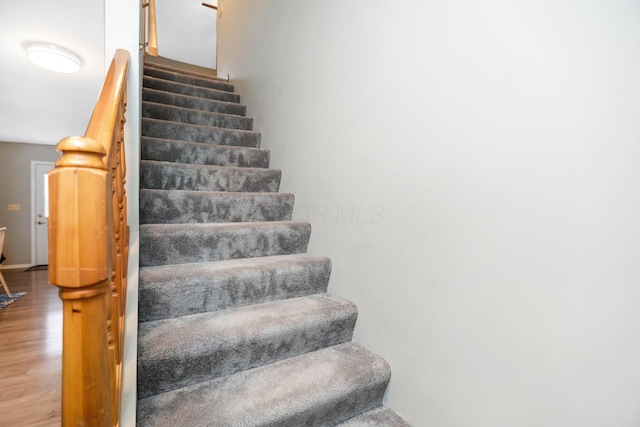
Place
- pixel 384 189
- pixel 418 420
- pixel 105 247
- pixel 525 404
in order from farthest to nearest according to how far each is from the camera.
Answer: pixel 384 189, pixel 418 420, pixel 525 404, pixel 105 247

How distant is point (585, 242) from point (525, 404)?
51cm

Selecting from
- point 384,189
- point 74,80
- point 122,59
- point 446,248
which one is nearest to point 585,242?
point 446,248

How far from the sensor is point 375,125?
1.43 metres

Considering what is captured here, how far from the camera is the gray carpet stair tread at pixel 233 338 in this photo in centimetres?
107

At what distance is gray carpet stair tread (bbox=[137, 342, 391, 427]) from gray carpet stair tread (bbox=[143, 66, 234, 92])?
302 cm

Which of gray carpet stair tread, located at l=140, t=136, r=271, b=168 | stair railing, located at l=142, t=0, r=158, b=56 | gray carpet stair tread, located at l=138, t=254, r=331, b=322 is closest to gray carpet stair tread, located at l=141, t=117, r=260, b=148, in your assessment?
gray carpet stair tread, located at l=140, t=136, r=271, b=168

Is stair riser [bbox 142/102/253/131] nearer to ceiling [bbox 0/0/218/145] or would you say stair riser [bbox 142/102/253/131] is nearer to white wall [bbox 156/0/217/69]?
ceiling [bbox 0/0/218/145]

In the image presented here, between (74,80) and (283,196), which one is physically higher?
(74,80)

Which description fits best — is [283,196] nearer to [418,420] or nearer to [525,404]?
[418,420]

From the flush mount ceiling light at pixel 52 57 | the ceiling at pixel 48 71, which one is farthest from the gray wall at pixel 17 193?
the flush mount ceiling light at pixel 52 57

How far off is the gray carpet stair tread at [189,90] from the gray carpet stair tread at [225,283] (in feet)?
7.04

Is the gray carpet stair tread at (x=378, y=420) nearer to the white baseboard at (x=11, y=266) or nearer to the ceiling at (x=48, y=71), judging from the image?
the ceiling at (x=48, y=71)

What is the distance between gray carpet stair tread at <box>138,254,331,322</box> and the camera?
4.13 feet

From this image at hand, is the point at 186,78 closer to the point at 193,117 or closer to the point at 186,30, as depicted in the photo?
the point at 193,117
